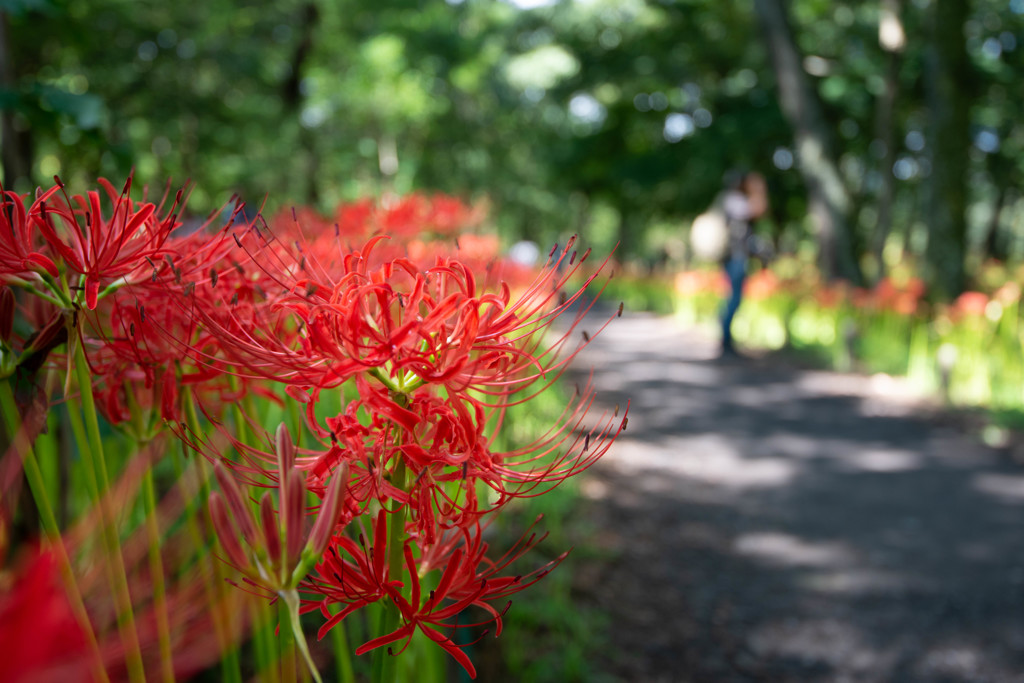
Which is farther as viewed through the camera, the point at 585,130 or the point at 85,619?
the point at 585,130

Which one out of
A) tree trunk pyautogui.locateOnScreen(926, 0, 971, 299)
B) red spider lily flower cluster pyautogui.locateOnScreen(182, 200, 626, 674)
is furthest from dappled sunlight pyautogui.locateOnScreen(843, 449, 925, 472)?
red spider lily flower cluster pyautogui.locateOnScreen(182, 200, 626, 674)

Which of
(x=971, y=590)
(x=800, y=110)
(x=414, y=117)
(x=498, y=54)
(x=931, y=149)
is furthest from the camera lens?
(x=498, y=54)

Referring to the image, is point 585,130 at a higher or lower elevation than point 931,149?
higher

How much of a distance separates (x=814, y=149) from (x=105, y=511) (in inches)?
363

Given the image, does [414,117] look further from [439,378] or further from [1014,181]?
[1014,181]

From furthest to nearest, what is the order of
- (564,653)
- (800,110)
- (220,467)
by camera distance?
1. (800,110)
2. (564,653)
3. (220,467)

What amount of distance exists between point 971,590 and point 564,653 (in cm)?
184

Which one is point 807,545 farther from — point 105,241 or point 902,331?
point 902,331

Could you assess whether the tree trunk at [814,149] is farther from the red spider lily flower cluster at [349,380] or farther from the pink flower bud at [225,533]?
the pink flower bud at [225,533]

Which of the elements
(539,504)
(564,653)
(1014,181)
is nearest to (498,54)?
(539,504)

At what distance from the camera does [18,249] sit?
0.66 meters

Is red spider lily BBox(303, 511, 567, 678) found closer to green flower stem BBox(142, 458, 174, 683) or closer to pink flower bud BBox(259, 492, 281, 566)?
pink flower bud BBox(259, 492, 281, 566)

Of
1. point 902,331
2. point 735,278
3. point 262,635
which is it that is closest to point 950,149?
point 902,331

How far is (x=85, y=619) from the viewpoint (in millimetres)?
628
